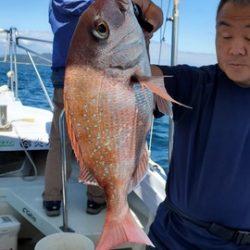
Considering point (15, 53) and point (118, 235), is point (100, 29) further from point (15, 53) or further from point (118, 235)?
point (15, 53)

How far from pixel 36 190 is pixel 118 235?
8.20 feet

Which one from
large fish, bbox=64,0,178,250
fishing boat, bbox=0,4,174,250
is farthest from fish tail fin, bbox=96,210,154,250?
fishing boat, bbox=0,4,174,250

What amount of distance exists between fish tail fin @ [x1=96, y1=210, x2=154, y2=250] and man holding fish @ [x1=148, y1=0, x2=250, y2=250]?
15.8 inches

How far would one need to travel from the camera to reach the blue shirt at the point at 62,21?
2.88 m

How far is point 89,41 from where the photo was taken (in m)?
1.29

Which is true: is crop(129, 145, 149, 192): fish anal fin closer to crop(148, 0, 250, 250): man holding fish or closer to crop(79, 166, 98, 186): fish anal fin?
crop(79, 166, 98, 186): fish anal fin

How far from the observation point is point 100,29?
50.9 inches

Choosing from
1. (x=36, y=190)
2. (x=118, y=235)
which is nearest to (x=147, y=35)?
(x=118, y=235)

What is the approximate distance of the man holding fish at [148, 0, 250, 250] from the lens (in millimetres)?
1695

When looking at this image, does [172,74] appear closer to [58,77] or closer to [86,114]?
[86,114]

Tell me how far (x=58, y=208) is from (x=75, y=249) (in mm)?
612

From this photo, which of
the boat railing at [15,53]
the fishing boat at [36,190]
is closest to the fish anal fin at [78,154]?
the fishing boat at [36,190]

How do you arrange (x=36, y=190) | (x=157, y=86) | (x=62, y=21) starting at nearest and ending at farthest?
(x=157, y=86), (x=62, y=21), (x=36, y=190)

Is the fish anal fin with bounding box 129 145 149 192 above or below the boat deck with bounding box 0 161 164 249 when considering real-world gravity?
above
